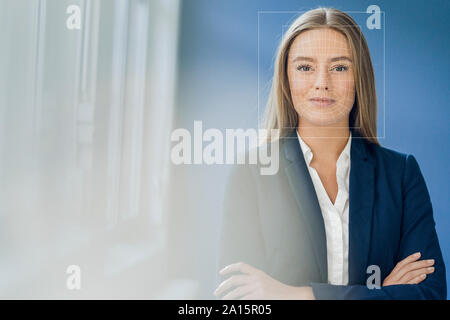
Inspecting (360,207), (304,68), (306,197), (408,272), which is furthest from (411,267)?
(304,68)

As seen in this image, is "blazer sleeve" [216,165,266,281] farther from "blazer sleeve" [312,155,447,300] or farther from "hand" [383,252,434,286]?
"hand" [383,252,434,286]

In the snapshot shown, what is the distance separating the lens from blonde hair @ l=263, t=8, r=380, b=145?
3.53ft

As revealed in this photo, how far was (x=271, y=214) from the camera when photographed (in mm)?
1087

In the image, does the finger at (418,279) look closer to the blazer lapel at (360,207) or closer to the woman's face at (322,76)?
the blazer lapel at (360,207)

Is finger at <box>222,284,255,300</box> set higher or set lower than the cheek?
lower

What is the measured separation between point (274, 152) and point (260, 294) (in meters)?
0.32

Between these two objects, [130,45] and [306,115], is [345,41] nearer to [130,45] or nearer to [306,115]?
[306,115]

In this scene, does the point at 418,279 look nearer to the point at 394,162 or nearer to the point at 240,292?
the point at 394,162

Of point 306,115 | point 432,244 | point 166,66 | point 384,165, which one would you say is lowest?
point 432,244

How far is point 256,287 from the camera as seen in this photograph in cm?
108

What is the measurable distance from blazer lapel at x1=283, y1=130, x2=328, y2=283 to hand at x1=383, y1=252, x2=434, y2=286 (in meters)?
0.15

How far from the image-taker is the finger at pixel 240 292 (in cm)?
108

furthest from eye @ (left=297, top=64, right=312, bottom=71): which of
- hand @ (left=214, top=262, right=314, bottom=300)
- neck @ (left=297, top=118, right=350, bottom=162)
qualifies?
hand @ (left=214, top=262, right=314, bottom=300)
